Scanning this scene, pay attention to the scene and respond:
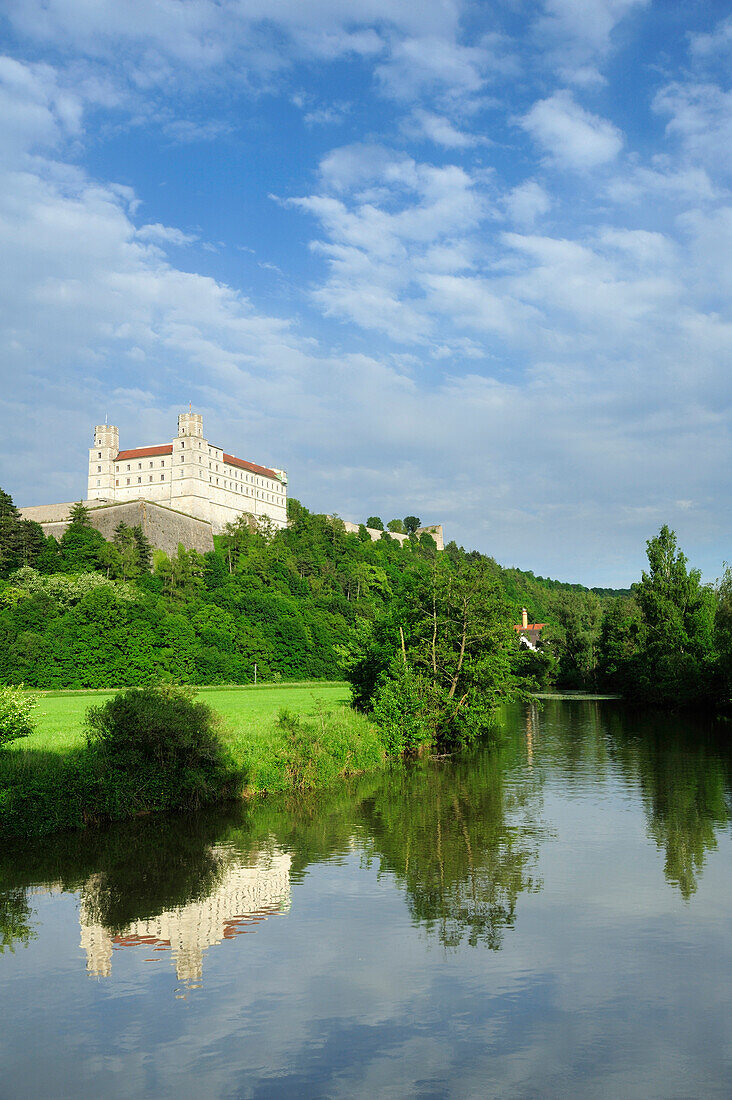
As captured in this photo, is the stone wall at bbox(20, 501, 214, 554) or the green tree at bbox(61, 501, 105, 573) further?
the stone wall at bbox(20, 501, 214, 554)

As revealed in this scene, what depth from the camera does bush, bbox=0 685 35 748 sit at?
66.4 feet

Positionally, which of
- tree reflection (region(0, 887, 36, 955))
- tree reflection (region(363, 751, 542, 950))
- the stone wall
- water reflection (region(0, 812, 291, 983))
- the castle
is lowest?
tree reflection (region(0, 887, 36, 955))

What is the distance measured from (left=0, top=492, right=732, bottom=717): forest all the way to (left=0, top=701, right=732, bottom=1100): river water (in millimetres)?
14825

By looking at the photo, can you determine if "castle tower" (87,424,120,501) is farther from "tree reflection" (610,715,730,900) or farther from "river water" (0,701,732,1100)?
"river water" (0,701,732,1100)

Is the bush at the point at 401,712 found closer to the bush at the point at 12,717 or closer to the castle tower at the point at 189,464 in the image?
the bush at the point at 12,717

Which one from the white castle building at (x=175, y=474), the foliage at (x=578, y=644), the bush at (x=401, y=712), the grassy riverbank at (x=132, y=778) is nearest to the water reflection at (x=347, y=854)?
the grassy riverbank at (x=132, y=778)

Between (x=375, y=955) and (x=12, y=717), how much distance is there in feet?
40.8

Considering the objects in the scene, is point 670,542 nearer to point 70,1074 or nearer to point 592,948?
point 592,948

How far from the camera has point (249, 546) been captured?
353 ft

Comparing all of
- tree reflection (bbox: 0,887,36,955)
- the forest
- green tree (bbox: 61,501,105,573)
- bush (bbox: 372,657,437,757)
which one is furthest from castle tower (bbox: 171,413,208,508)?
tree reflection (bbox: 0,887,36,955)

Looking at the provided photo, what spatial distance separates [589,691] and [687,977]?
7182 cm

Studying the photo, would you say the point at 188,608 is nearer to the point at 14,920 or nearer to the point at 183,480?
the point at 183,480

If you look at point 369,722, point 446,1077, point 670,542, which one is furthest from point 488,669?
Result: point 670,542

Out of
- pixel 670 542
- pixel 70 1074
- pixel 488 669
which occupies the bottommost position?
pixel 70 1074
